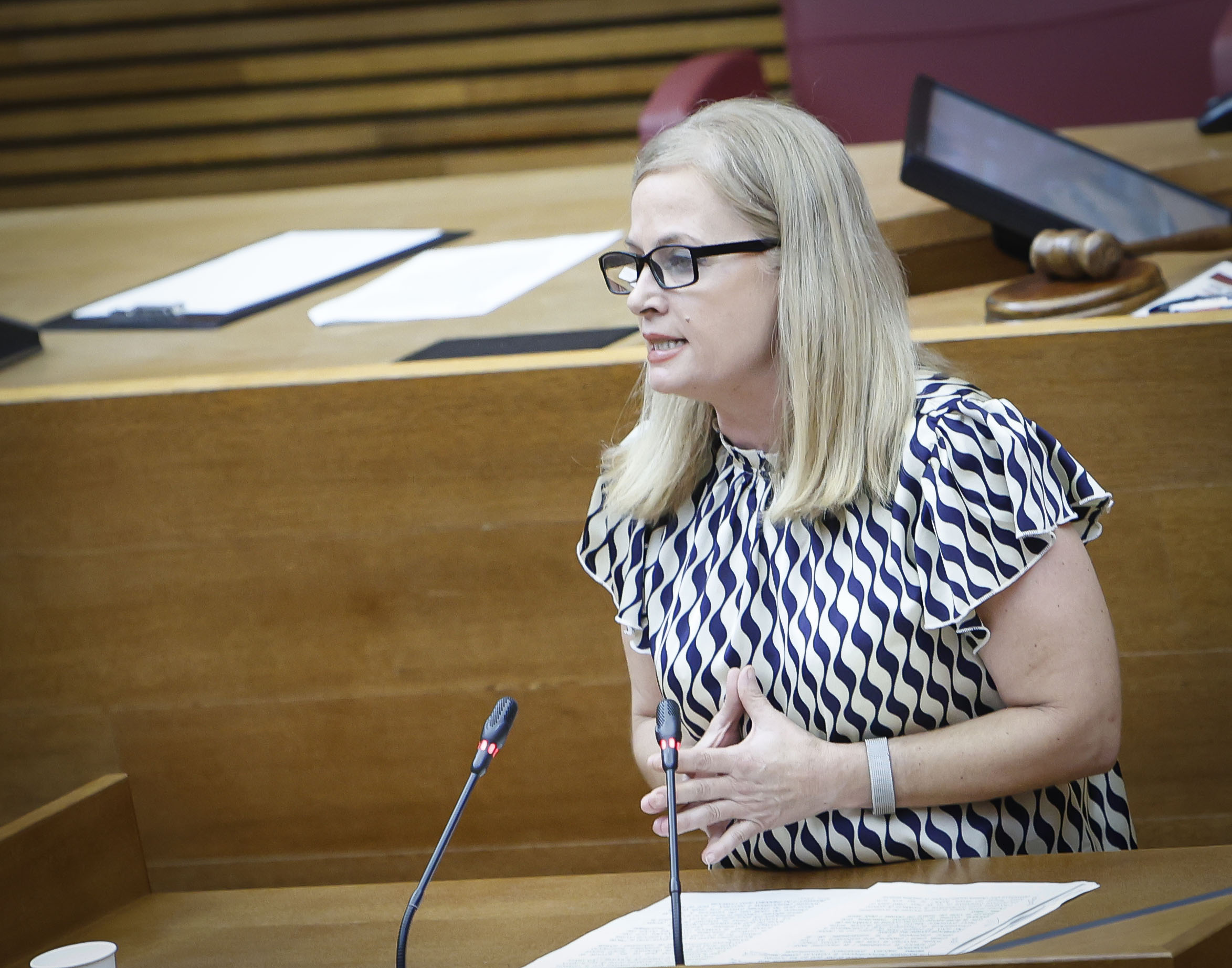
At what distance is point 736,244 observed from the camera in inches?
53.6

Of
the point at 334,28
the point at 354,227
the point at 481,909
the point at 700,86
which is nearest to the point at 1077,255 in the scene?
the point at 481,909

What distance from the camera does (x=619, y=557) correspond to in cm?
155

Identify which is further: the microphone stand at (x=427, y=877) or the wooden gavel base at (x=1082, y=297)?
the wooden gavel base at (x=1082, y=297)

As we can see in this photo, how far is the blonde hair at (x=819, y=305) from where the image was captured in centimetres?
136

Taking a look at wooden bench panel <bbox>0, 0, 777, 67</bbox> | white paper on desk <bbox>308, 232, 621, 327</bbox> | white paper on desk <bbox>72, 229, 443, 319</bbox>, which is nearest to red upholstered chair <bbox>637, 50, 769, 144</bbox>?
white paper on desk <bbox>308, 232, 621, 327</bbox>

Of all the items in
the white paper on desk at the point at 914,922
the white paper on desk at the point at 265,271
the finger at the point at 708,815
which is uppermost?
the white paper on desk at the point at 265,271

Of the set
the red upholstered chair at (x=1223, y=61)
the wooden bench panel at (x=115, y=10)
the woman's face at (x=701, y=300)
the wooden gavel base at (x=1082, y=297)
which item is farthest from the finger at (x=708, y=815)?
the wooden bench panel at (x=115, y=10)

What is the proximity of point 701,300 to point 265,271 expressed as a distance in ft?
4.95

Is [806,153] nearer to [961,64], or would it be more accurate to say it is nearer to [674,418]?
[674,418]

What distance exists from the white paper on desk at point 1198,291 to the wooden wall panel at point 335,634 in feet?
1.24

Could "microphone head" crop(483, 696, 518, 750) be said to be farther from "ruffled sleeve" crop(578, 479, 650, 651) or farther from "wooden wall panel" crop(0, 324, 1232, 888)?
"wooden wall panel" crop(0, 324, 1232, 888)

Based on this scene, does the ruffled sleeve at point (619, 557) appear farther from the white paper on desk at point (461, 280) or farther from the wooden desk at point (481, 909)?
the white paper on desk at point (461, 280)

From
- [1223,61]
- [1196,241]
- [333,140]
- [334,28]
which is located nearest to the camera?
[1196,241]

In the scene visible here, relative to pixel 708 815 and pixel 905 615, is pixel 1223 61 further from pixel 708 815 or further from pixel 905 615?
pixel 708 815
